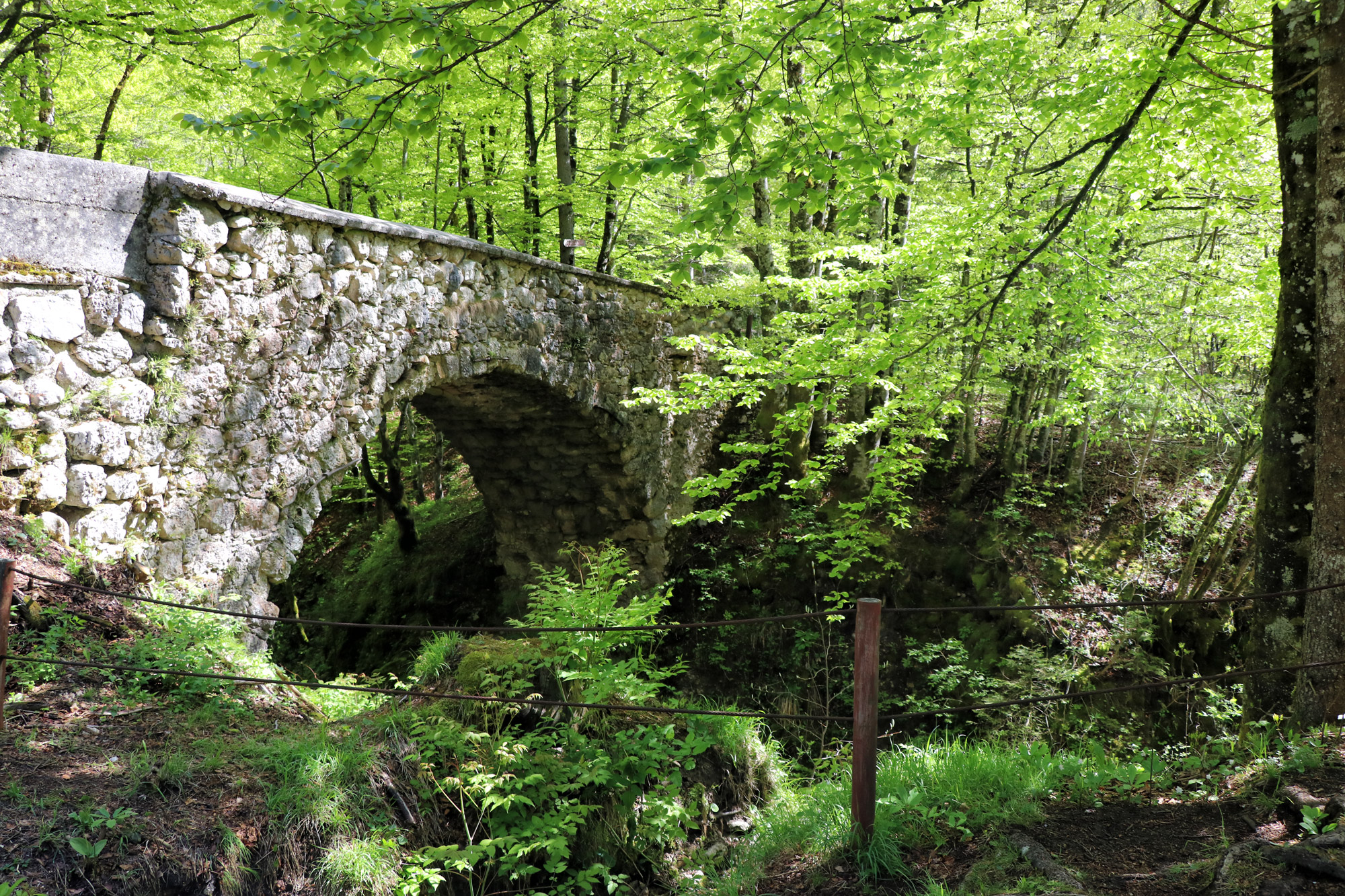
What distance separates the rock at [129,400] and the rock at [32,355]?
0.28m

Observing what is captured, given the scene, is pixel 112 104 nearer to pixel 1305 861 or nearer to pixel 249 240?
pixel 249 240

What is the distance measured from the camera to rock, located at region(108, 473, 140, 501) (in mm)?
4008

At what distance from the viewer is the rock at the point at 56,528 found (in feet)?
12.4

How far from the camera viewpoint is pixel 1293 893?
2.19 metres

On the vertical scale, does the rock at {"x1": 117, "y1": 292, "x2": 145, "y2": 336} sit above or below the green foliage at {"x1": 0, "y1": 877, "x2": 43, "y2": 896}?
above

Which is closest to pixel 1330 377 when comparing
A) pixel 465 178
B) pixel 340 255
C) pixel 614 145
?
pixel 340 255

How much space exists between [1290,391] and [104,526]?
5.59m

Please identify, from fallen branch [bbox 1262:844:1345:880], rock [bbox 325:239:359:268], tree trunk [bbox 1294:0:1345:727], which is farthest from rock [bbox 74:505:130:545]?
tree trunk [bbox 1294:0:1345:727]

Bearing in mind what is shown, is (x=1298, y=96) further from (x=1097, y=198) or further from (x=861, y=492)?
(x=861, y=492)

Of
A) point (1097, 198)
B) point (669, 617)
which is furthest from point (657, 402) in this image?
point (1097, 198)

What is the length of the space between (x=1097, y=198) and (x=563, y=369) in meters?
4.98

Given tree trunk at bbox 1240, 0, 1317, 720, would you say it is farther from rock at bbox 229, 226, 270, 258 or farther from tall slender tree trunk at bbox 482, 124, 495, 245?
tall slender tree trunk at bbox 482, 124, 495, 245

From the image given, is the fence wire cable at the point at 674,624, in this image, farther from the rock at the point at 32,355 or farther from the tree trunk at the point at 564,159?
the tree trunk at the point at 564,159

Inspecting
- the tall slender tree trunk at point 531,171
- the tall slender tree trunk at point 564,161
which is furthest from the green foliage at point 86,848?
the tall slender tree trunk at point 564,161
